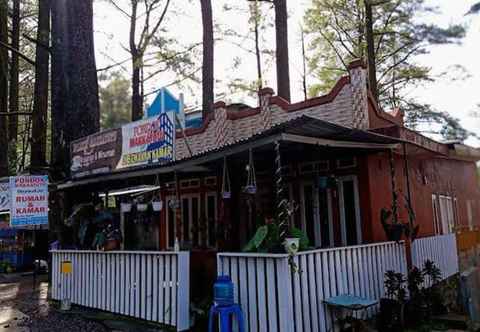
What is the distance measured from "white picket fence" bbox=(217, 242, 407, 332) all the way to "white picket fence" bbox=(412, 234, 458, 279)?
1.99m

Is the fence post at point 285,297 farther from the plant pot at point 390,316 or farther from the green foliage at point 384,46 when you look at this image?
the green foliage at point 384,46

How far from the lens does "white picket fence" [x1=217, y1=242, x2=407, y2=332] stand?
16.1 feet

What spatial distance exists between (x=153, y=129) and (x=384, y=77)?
1509cm

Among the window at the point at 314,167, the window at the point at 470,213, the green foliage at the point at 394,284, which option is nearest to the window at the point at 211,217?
the window at the point at 314,167

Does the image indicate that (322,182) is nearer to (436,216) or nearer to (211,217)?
(211,217)

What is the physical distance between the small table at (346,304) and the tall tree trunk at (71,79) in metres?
8.14

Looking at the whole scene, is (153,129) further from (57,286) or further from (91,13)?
(91,13)

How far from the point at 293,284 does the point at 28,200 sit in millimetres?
6242

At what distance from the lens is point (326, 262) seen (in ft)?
18.0

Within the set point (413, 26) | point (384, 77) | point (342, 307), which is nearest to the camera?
point (342, 307)

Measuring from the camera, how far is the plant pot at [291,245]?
491 cm

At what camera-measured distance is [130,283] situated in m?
7.11

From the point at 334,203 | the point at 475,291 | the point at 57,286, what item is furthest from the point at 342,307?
the point at 57,286

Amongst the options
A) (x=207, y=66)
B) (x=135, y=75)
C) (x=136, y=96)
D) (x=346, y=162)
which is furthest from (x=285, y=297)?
(x=135, y=75)
